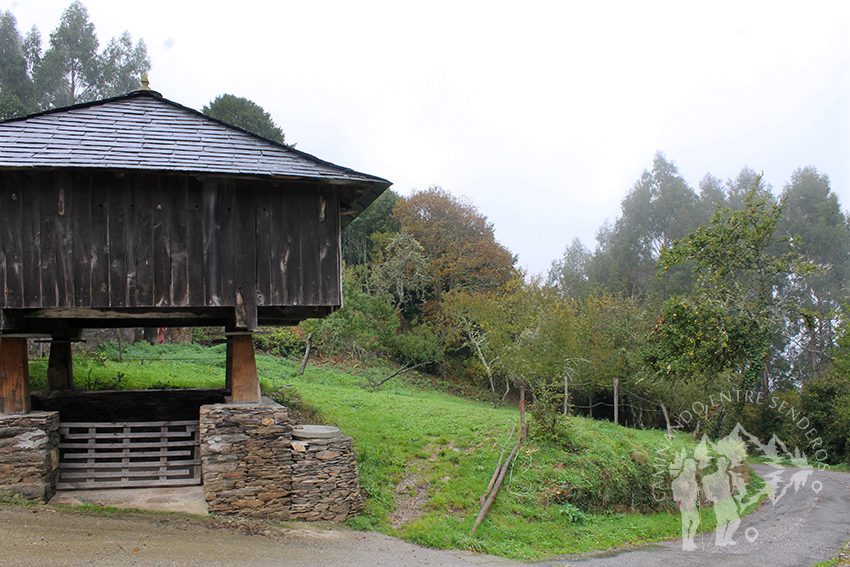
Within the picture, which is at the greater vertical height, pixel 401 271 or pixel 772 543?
pixel 401 271

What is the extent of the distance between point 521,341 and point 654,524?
12947 millimetres

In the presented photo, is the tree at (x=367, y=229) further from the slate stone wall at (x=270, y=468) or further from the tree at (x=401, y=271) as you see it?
the slate stone wall at (x=270, y=468)

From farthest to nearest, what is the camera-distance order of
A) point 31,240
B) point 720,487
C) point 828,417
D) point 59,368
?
point 828,417 < point 720,487 < point 59,368 < point 31,240

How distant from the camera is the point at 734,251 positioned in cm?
1772

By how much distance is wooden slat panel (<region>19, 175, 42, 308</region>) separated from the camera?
7516 mm

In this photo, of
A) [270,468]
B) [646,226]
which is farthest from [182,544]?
[646,226]

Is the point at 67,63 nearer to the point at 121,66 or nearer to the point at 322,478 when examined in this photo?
the point at 121,66

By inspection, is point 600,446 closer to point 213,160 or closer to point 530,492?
point 530,492

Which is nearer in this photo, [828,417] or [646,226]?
[828,417]

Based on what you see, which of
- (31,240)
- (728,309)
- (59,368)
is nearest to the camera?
(31,240)

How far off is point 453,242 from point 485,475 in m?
25.0

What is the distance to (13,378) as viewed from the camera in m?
8.09

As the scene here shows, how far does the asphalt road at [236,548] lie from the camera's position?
6.25 m

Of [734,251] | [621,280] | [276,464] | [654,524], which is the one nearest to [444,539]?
[276,464]
